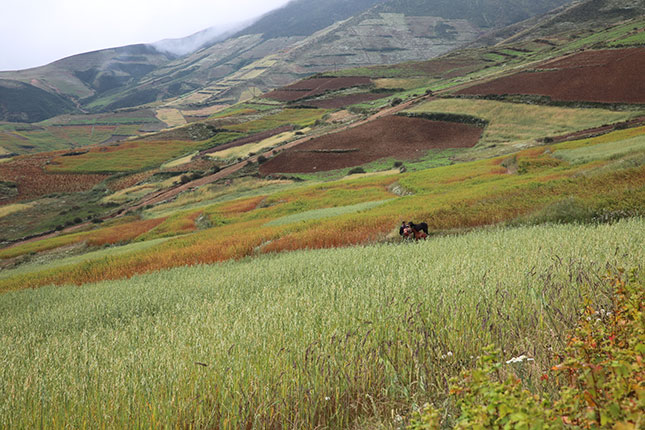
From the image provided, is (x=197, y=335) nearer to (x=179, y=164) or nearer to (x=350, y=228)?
(x=350, y=228)

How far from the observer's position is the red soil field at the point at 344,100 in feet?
357

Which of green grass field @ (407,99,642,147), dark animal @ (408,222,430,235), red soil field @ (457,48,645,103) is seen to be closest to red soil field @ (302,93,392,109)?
red soil field @ (457,48,645,103)

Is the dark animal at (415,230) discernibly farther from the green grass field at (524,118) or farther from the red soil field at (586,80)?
the red soil field at (586,80)

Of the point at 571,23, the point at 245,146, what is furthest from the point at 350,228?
the point at 571,23

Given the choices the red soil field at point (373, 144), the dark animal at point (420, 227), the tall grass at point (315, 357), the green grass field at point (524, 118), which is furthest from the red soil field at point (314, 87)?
the tall grass at point (315, 357)

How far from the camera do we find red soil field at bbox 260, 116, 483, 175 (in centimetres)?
5156

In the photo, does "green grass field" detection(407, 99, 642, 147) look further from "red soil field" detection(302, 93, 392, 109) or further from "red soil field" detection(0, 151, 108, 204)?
"red soil field" detection(0, 151, 108, 204)

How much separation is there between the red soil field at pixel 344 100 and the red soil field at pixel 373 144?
5242 centimetres

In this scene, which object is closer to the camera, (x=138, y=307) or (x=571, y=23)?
(x=138, y=307)

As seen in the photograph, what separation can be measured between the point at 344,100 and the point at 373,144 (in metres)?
63.7

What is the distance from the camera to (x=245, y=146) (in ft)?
252

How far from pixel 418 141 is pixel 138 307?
52611 millimetres

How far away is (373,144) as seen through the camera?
55375mm

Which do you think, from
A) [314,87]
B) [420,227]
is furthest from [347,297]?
[314,87]
